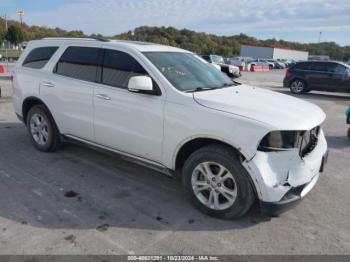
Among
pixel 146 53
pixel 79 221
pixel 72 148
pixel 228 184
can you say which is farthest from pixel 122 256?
pixel 72 148

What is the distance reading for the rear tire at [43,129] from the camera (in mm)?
5469

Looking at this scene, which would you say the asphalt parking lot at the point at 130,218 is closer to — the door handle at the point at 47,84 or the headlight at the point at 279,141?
the headlight at the point at 279,141

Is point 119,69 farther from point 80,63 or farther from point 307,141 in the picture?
point 307,141

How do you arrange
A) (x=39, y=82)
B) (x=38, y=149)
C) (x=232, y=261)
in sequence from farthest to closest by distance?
(x=38, y=149), (x=39, y=82), (x=232, y=261)

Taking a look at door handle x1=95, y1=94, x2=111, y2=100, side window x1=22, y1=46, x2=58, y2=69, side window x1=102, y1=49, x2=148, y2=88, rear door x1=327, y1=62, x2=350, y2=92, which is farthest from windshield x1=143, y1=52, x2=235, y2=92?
rear door x1=327, y1=62, x2=350, y2=92

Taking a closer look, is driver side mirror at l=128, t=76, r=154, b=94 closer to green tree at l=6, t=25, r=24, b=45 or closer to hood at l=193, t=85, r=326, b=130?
hood at l=193, t=85, r=326, b=130

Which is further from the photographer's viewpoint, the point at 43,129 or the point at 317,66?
the point at 317,66

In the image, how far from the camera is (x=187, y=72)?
14.7 ft

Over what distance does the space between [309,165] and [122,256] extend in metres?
2.06

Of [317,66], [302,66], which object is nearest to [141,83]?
[317,66]

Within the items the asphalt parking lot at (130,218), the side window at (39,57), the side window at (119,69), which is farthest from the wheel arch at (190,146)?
the side window at (39,57)

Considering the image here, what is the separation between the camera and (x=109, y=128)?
451cm

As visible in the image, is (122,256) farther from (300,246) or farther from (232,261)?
(300,246)

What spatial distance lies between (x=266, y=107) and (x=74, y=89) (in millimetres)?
2666
